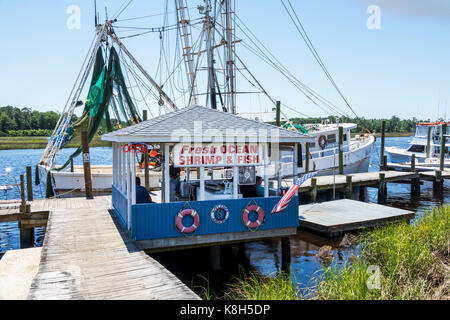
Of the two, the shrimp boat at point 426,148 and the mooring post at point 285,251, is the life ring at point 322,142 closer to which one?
the shrimp boat at point 426,148

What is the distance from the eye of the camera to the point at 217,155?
1042cm

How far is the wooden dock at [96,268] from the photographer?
6582 mm

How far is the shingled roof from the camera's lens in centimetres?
969

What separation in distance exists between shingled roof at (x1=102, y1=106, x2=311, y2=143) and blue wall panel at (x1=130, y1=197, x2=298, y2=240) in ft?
5.61

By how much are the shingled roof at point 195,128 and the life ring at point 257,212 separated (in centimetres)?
191

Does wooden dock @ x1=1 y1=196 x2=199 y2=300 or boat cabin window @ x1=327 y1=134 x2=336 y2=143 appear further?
boat cabin window @ x1=327 y1=134 x2=336 y2=143

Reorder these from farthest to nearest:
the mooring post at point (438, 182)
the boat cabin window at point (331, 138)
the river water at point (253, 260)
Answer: the boat cabin window at point (331, 138), the mooring post at point (438, 182), the river water at point (253, 260)

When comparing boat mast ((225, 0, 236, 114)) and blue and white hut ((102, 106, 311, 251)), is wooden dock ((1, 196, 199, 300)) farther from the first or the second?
boat mast ((225, 0, 236, 114))

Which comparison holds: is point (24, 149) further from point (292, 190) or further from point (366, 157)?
point (292, 190)

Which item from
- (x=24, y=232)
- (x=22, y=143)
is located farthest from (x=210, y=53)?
(x=22, y=143)

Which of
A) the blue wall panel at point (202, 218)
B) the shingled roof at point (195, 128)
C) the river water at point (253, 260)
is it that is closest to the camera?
the shingled roof at point (195, 128)

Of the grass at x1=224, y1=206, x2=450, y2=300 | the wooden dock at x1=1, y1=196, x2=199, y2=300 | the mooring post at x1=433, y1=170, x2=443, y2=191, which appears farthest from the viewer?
the mooring post at x1=433, y1=170, x2=443, y2=191

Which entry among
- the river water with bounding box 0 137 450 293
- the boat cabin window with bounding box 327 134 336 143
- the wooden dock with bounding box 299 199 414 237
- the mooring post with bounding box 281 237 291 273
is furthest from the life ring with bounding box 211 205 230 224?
the boat cabin window with bounding box 327 134 336 143

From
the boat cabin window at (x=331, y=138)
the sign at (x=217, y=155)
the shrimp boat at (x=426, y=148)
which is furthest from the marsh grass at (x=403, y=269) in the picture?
the shrimp boat at (x=426, y=148)
